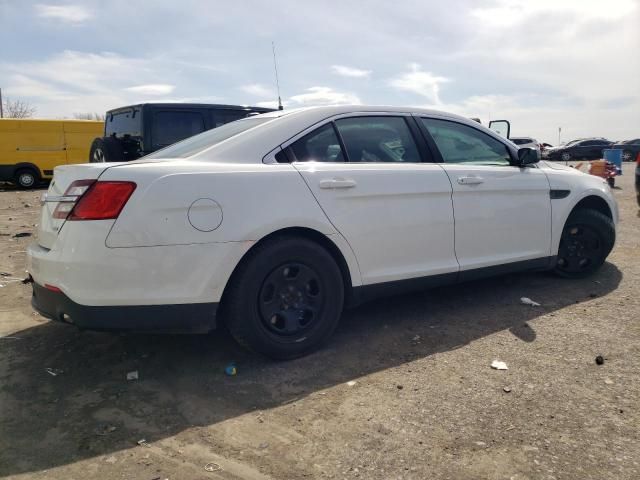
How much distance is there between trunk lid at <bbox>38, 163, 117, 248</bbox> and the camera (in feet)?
8.99

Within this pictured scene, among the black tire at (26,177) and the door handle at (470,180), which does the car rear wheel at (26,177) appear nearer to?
the black tire at (26,177)

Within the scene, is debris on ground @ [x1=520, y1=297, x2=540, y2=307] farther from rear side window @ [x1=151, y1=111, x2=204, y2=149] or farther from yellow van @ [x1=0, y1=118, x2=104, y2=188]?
yellow van @ [x1=0, y1=118, x2=104, y2=188]

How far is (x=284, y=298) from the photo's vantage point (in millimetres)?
3096

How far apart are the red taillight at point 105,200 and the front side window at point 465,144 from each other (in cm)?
232

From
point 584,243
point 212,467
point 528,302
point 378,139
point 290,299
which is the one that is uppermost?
point 378,139

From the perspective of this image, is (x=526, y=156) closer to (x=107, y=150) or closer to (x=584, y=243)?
(x=584, y=243)

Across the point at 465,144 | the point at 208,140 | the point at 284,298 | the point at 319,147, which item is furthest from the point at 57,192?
the point at 465,144

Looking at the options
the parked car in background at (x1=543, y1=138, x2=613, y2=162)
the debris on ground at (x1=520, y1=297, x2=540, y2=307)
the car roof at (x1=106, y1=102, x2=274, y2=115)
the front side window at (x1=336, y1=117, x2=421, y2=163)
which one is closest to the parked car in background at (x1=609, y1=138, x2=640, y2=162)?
the parked car in background at (x1=543, y1=138, x2=613, y2=162)

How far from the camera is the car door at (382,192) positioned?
3238mm

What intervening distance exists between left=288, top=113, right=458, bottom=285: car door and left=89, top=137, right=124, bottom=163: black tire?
514 cm

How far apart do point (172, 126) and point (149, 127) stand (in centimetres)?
37

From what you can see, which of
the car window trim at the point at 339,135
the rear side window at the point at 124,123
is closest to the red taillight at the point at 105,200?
the car window trim at the point at 339,135

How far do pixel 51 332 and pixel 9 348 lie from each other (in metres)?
0.30

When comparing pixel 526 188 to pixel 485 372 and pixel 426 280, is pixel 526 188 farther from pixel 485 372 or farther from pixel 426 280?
pixel 485 372
